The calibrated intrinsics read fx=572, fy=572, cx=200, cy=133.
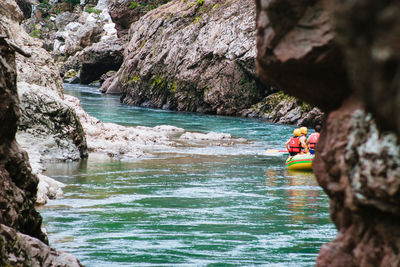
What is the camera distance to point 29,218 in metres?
Result: 5.96

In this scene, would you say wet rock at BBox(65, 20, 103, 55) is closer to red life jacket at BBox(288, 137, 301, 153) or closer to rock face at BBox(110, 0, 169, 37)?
rock face at BBox(110, 0, 169, 37)

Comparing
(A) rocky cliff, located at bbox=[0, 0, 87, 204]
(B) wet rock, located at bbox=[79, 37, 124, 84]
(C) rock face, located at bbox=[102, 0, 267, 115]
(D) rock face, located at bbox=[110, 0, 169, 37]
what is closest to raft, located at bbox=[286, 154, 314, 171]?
(A) rocky cliff, located at bbox=[0, 0, 87, 204]

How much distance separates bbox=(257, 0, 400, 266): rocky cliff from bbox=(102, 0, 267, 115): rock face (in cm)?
3329

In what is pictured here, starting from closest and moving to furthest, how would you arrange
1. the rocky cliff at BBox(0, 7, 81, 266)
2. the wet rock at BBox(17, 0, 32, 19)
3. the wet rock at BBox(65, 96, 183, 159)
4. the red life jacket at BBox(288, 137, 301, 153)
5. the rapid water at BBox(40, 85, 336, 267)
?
the rocky cliff at BBox(0, 7, 81, 266) < the rapid water at BBox(40, 85, 336, 267) < the red life jacket at BBox(288, 137, 301, 153) < the wet rock at BBox(65, 96, 183, 159) < the wet rock at BBox(17, 0, 32, 19)

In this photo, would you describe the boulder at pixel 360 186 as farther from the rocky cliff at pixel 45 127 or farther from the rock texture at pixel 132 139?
the rock texture at pixel 132 139

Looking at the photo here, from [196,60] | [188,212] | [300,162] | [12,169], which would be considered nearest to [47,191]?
[188,212]

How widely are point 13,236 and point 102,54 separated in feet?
189

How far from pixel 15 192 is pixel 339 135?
354cm

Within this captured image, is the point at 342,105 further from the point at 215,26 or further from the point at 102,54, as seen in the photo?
the point at 102,54

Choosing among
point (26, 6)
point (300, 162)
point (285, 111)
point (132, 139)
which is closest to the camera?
point (300, 162)

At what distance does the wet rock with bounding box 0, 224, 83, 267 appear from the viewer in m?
4.68

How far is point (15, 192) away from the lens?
5.60m

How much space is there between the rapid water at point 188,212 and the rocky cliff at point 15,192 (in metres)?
2.37

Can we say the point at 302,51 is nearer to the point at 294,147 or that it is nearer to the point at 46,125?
the point at 46,125
